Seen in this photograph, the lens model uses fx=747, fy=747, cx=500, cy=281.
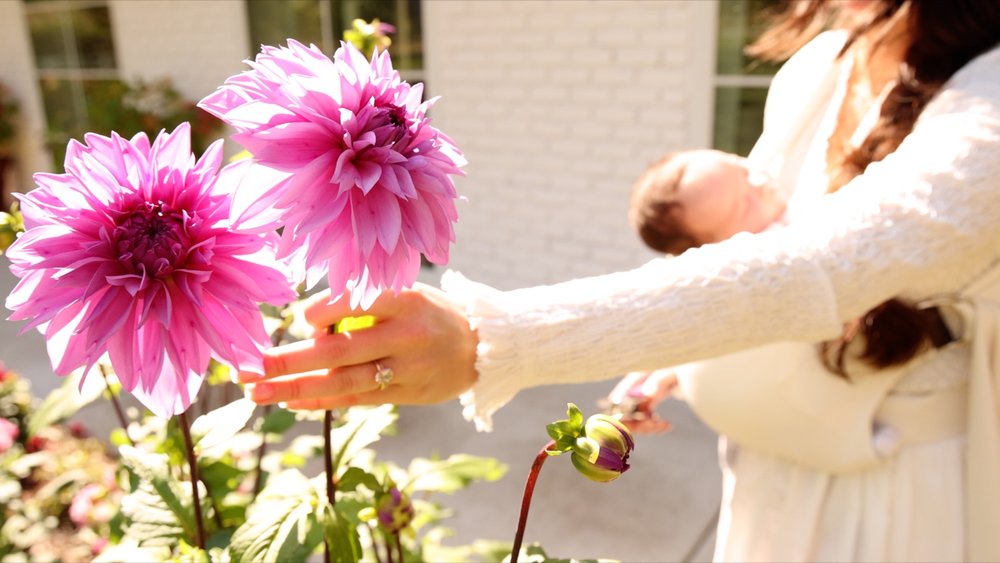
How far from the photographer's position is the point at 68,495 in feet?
5.51

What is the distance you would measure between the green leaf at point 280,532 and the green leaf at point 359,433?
0.05m

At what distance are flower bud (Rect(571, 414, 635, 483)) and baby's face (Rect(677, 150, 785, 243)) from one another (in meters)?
1.00

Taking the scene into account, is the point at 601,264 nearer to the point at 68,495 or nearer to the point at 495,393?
the point at 68,495

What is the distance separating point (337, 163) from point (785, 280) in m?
0.43

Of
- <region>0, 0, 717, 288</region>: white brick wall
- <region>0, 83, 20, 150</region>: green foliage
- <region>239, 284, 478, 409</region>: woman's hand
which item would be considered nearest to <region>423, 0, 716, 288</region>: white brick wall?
<region>0, 0, 717, 288</region>: white brick wall

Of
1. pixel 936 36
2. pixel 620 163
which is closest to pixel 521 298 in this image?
pixel 936 36

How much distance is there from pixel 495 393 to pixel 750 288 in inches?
9.3

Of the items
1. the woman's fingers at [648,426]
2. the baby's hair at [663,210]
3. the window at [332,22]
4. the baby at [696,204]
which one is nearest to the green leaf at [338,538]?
the woman's fingers at [648,426]

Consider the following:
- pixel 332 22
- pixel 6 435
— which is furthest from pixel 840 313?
pixel 332 22

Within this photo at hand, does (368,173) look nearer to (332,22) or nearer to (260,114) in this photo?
(260,114)

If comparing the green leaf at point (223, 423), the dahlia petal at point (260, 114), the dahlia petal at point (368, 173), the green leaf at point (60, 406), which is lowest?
the green leaf at point (60, 406)

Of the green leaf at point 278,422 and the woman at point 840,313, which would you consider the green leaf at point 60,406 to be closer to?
the green leaf at point 278,422

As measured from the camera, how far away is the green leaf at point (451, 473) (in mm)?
768

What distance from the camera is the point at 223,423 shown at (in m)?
0.54
